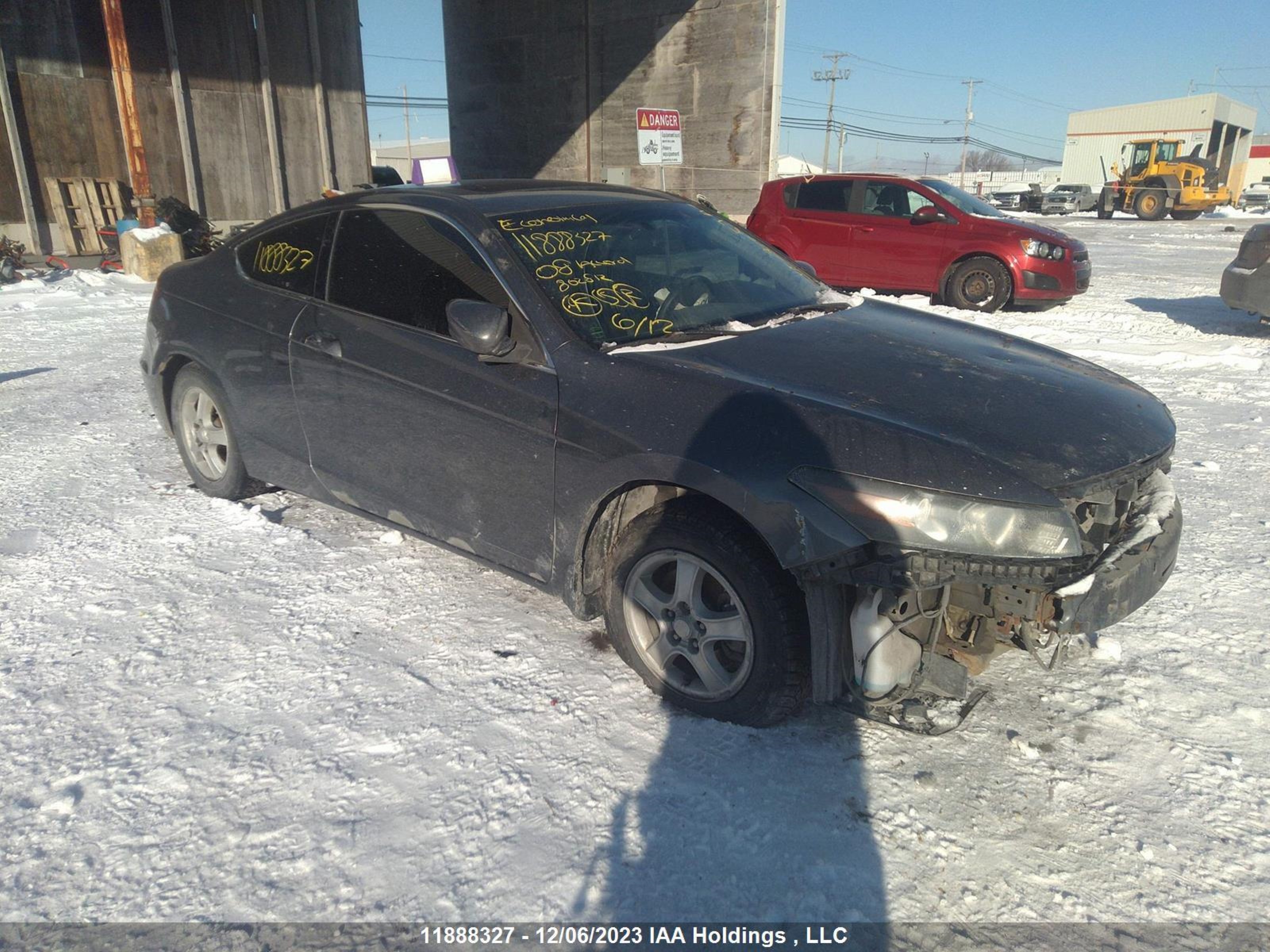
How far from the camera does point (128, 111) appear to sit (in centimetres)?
1338

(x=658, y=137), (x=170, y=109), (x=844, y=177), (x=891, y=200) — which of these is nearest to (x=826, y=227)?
(x=844, y=177)

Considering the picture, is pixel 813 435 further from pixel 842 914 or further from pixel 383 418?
pixel 383 418

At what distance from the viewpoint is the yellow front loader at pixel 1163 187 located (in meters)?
33.8

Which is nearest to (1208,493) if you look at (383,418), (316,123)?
(383,418)

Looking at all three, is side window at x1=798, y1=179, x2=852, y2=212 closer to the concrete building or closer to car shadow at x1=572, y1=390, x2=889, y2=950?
the concrete building

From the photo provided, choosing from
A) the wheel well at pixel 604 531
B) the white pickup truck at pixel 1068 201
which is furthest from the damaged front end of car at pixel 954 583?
the white pickup truck at pixel 1068 201

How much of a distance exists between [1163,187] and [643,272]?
37890 millimetres

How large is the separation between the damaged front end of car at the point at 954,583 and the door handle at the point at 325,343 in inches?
81.7

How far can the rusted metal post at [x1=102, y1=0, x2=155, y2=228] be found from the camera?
12875 millimetres

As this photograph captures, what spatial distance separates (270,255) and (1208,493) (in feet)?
16.5

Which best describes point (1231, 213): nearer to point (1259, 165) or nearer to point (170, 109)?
point (170, 109)

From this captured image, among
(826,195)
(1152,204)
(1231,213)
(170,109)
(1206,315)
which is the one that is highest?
(170,109)

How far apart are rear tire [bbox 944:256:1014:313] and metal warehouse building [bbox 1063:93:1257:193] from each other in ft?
182

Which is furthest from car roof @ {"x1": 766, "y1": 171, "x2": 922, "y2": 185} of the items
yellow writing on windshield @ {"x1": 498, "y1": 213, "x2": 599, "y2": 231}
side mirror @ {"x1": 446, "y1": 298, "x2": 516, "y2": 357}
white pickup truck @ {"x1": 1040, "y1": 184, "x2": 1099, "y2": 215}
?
white pickup truck @ {"x1": 1040, "y1": 184, "x2": 1099, "y2": 215}
